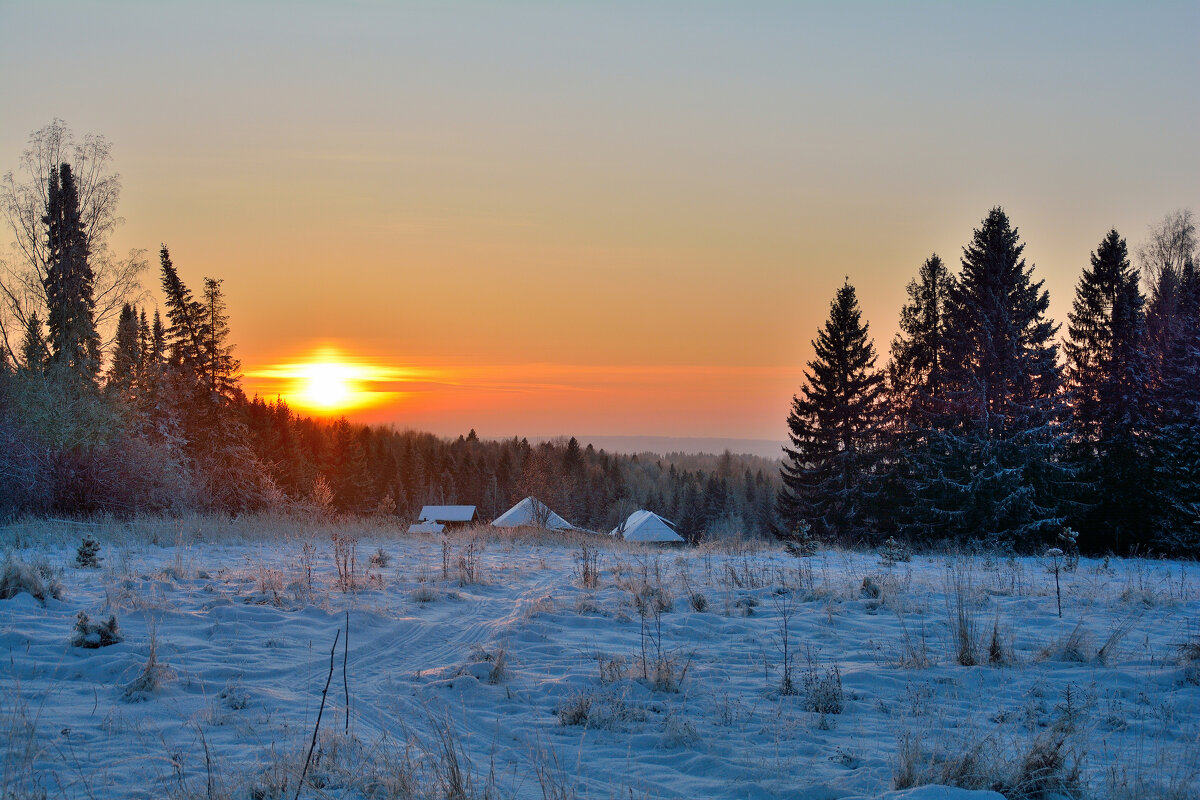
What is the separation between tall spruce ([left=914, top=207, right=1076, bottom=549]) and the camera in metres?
25.9

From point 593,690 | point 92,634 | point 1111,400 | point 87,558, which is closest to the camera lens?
point 593,690

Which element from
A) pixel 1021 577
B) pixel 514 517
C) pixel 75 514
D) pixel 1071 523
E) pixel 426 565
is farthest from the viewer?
pixel 514 517

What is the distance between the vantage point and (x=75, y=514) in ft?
58.6

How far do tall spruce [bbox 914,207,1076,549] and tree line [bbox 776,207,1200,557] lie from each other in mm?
53

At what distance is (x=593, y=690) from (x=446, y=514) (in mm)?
64964

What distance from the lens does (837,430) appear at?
36.0 metres

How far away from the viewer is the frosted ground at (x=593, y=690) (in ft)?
13.1

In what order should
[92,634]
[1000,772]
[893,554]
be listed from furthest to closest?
[893,554] → [92,634] → [1000,772]

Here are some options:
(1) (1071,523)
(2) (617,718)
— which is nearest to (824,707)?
(2) (617,718)

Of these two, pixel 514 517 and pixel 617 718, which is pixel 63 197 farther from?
pixel 617 718

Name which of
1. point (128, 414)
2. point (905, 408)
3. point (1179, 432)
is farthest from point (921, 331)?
point (128, 414)

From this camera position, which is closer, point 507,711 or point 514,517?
point 507,711

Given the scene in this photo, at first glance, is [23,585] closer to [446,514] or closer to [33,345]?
[33,345]

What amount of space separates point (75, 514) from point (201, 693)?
16.0 meters
